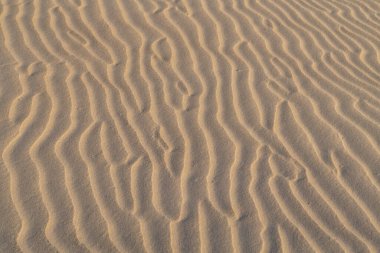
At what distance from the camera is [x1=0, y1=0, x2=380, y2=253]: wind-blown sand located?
3.61 m

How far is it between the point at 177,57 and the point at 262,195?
2.00 meters

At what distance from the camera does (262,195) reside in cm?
384

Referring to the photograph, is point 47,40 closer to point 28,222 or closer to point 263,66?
point 263,66

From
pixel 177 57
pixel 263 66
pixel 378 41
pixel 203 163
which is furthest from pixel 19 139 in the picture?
pixel 378 41

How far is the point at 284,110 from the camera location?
466 centimetres

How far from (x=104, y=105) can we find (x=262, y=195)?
1.57 metres

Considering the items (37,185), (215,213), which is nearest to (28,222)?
(37,185)

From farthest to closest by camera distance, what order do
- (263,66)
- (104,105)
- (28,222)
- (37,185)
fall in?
(263,66), (104,105), (37,185), (28,222)

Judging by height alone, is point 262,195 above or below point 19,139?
below

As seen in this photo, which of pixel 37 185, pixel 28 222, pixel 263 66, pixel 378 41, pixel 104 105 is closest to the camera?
pixel 28 222

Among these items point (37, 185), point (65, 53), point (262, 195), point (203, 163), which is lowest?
point (262, 195)

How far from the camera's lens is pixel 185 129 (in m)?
4.41

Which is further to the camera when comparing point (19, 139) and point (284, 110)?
point (284, 110)

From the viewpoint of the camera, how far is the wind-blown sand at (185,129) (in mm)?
3611
